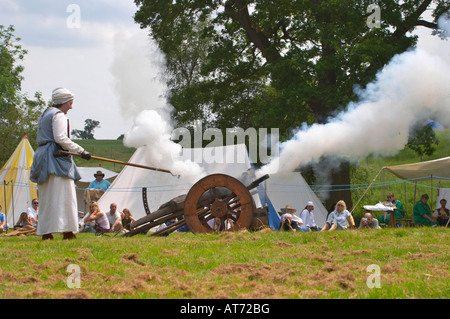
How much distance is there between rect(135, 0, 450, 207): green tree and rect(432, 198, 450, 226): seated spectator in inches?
135

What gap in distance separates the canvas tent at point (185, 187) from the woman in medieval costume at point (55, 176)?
24.4 feet

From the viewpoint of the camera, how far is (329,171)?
18.0 m

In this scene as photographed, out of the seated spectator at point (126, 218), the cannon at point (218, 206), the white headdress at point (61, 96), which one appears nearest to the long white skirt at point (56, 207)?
the white headdress at point (61, 96)

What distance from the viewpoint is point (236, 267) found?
17.2 ft

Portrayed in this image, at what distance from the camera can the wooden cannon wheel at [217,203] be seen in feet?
29.7

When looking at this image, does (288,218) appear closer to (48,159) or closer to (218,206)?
(218,206)

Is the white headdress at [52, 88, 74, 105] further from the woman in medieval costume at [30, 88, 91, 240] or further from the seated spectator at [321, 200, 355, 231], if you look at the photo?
the seated spectator at [321, 200, 355, 231]

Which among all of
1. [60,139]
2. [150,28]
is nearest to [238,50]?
[150,28]

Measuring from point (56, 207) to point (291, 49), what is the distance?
40.0 ft

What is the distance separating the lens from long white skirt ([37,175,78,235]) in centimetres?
768

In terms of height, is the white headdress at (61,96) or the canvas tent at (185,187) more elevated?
the white headdress at (61,96)

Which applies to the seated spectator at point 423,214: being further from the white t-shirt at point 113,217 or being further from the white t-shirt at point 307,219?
the white t-shirt at point 113,217
